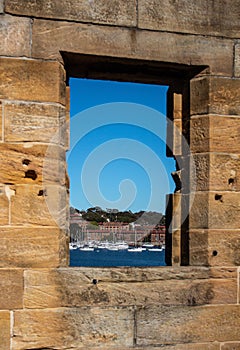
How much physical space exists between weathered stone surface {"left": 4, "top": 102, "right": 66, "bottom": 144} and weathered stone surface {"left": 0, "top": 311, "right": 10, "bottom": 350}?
1394mm

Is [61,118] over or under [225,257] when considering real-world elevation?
over

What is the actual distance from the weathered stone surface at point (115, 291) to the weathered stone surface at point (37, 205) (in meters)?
0.41

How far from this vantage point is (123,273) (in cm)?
439

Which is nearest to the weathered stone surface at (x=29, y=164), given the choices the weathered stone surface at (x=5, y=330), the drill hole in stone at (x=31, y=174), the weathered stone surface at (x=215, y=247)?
the drill hole in stone at (x=31, y=174)

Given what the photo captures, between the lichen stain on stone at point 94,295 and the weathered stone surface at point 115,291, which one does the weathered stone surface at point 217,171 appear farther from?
the lichen stain on stone at point 94,295

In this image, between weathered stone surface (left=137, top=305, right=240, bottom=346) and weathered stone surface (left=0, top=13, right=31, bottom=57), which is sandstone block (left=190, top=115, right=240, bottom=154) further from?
weathered stone surface (left=0, top=13, right=31, bottom=57)

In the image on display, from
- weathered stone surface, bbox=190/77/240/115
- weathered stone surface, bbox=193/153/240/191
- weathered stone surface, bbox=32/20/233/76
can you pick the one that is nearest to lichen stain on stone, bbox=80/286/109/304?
weathered stone surface, bbox=193/153/240/191

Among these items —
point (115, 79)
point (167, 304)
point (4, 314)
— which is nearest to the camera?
point (4, 314)

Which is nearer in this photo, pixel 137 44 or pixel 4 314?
pixel 4 314

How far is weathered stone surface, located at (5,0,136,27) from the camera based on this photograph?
430cm

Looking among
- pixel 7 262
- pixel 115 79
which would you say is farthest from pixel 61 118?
pixel 7 262

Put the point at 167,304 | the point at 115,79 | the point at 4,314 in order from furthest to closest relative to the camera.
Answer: the point at 115,79 → the point at 167,304 → the point at 4,314

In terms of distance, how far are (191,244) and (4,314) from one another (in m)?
1.67

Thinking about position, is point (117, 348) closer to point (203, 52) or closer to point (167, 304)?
point (167, 304)
